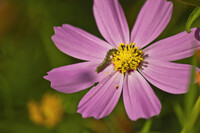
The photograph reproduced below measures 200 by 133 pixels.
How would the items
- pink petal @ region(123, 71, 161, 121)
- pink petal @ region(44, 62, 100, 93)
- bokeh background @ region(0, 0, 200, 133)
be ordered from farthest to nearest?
bokeh background @ region(0, 0, 200, 133) < pink petal @ region(44, 62, 100, 93) < pink petal @ region(123, 71, 161, 121)

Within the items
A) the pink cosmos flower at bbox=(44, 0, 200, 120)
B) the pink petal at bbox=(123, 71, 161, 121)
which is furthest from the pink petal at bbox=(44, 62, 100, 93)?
the pink petal at bbox=(123, 71, 161, 121)

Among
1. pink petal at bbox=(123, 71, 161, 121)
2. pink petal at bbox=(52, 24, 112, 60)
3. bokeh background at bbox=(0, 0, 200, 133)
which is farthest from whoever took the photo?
bokeh background at bbox=(0, 0, 200, 133)

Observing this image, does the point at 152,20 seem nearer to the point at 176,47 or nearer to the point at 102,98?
the point at 176,47

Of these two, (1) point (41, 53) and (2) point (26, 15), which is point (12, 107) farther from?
(2) point (26, 15)

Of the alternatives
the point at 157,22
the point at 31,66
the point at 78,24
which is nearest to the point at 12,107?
the point at 31,66

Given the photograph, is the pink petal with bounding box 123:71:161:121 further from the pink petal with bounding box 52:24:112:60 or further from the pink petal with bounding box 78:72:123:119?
the pink petal with bounding box 52:24:112:60

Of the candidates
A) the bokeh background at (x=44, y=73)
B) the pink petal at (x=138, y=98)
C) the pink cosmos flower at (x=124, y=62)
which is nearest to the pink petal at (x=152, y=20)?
the pink cosmos flower at (x=124, y=62)

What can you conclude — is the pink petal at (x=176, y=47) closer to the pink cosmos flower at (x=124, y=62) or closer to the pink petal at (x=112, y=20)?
the pink cosmos flower at (x=124, y=62)

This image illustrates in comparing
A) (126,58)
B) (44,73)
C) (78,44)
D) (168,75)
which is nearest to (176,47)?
(168,75)
